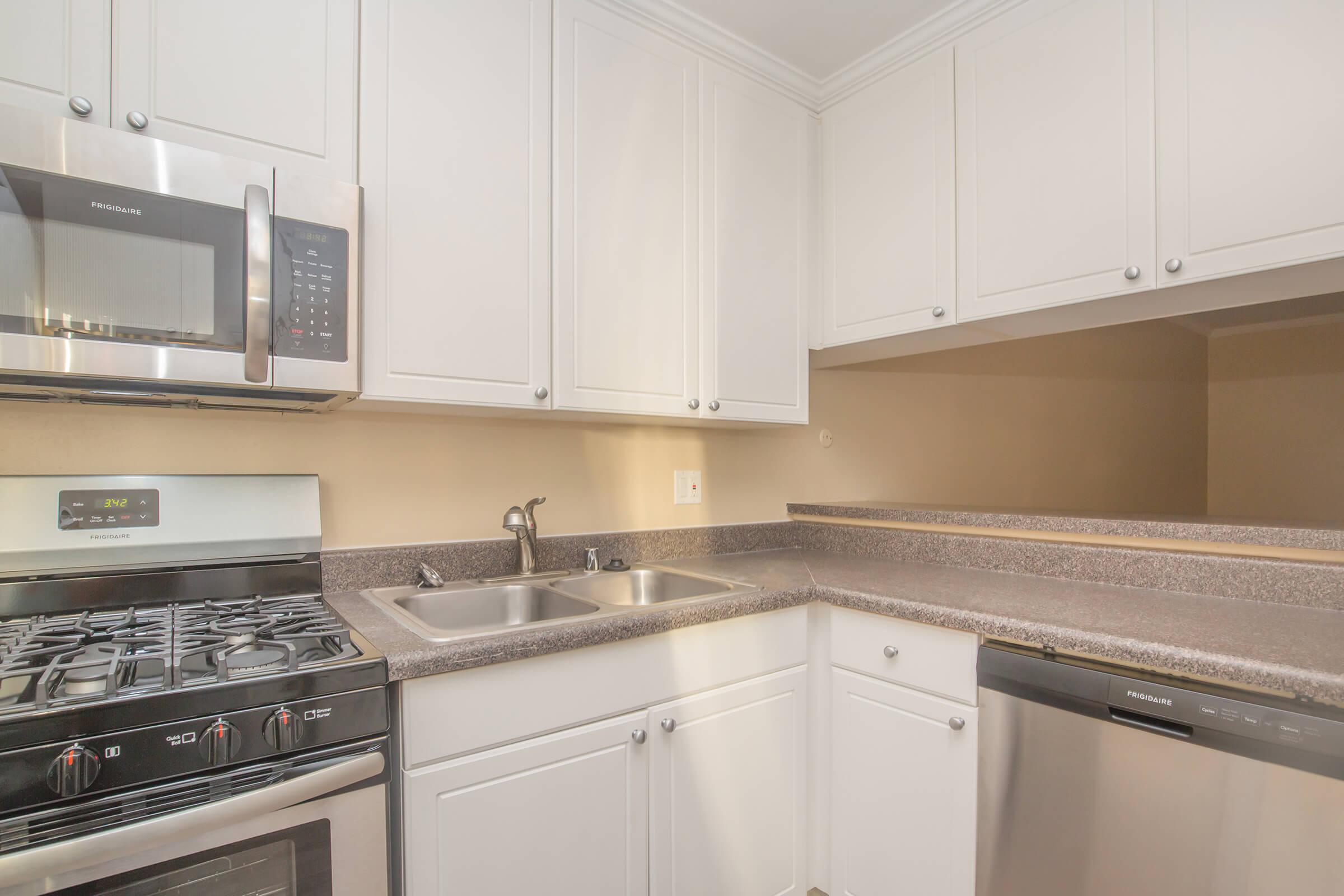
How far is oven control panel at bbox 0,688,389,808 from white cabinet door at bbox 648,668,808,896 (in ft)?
2.08

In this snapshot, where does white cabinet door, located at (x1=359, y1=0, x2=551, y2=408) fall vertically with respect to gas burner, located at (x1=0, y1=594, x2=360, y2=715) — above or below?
above

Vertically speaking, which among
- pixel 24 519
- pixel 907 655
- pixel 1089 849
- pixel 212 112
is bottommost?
pixel 1089 849

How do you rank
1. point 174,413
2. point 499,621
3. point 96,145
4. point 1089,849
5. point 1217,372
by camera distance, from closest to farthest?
point 96,145
point 1089,849
point 174,413
point 499,621
point 1217,372

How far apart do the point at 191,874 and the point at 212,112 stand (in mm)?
1265

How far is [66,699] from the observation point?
2.81 ft

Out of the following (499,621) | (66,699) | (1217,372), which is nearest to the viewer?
(66,699)

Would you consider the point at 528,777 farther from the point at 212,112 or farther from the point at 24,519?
the point at 212,112

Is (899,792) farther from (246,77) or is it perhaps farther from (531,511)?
(246,77)

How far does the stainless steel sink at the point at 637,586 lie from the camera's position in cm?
183

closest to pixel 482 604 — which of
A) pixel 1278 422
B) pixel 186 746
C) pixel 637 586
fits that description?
pixel 637 586

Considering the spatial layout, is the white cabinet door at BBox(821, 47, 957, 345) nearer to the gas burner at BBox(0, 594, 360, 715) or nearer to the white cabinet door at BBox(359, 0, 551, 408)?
the white cabinet door at BBox(359, 0, 551, 408)

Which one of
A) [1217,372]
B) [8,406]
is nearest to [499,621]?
[8,406]

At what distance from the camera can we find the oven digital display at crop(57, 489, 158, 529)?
1320 millimetres

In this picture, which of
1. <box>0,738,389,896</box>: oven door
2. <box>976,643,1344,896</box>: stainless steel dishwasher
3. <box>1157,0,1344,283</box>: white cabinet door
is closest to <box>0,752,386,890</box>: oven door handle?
<box>0,738,389,896</box>: oven door
